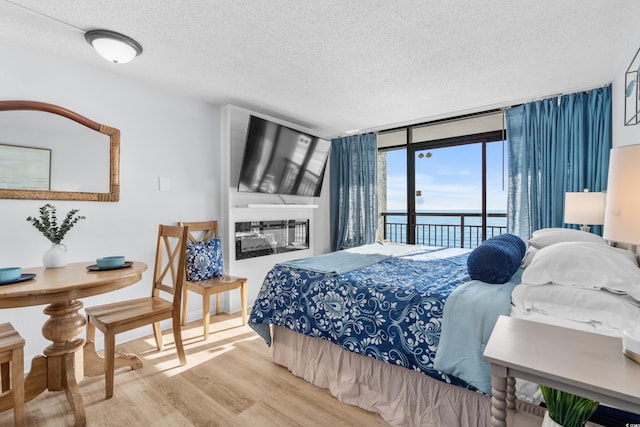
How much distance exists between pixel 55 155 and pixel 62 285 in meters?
1.40

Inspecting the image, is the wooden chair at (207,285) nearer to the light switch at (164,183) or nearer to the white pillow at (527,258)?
the light switch at (164,183)

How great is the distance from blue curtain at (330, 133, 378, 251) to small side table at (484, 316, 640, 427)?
3.64 m

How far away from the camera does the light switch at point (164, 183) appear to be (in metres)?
3.09

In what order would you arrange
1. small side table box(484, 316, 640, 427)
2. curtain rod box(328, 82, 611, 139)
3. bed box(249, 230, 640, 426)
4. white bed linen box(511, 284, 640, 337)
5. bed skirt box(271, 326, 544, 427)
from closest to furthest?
small side table box(484, 316, 640, 427), white bed linen box(511, 284, 640, 337), bed box(249, 230, 640, 426), bed skirt box(271, 326, 544, 427), curtain rod box(328, 82, 611, 139)

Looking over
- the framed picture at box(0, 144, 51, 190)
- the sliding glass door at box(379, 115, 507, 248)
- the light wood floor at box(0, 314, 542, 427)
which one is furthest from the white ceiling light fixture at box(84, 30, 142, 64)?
the sliding glass door at box(379, 115, 507, 248)

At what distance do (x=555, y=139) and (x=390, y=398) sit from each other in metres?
3.15

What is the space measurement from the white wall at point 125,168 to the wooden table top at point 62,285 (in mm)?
611

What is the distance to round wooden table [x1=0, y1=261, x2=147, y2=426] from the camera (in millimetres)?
1666

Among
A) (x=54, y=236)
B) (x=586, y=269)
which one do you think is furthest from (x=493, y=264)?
(x=54, y=236)

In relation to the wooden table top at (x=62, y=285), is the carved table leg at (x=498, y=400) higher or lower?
lower

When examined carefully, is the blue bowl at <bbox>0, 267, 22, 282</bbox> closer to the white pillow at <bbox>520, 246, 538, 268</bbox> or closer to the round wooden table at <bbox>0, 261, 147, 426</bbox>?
the round wooden table at <bbox>0, 261, 147, 426</bbox>

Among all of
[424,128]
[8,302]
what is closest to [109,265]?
[8,302]

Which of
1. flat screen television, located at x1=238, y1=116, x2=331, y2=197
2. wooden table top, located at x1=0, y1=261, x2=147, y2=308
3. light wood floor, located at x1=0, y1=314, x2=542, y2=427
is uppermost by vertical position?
flat screen television, located at x1=238, y1=116, x2=331, y2=197

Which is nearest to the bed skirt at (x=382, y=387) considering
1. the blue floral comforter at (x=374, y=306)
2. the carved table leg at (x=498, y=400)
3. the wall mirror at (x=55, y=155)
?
Result: the blue floral comforter at (x=374, y=306)
